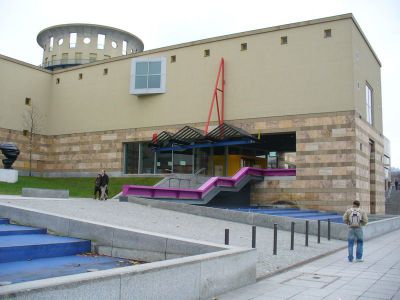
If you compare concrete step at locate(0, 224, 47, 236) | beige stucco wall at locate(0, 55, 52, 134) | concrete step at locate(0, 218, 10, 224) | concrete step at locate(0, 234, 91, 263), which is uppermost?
beige stucco wall at locate(0, 55, 52, 134)

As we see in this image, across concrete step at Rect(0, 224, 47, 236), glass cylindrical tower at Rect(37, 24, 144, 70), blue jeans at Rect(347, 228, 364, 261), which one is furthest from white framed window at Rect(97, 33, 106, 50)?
blue jeans at Rect(347, 228, 364, 261)

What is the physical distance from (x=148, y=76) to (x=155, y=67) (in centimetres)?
98

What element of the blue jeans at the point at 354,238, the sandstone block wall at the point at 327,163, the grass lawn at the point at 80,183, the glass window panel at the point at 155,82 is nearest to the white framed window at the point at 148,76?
the glass window panel at the point at 155,82

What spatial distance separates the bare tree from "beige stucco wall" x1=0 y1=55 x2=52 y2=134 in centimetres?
14

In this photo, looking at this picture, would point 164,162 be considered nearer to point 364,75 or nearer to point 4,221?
point 364,75

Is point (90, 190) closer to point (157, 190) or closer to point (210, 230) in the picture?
point (157, 190)

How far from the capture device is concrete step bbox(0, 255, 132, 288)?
7582 millimetres

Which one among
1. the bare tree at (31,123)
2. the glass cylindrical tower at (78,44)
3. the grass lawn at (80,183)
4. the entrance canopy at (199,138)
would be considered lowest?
the grass lawn at (80,183)

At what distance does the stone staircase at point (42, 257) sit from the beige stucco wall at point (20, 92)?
3240cm

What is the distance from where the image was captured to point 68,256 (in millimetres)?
9969

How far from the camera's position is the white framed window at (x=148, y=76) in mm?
37938

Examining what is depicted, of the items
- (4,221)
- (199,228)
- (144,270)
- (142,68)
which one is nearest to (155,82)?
(142,68)

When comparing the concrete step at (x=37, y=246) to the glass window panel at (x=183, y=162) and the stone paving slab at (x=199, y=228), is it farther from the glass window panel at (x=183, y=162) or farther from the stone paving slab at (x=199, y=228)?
the glass window panel at (x=183, y=162)

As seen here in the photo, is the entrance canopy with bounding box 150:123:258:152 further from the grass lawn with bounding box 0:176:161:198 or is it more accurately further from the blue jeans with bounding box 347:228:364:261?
the blue jeans with bounding box 347:228:364:261
